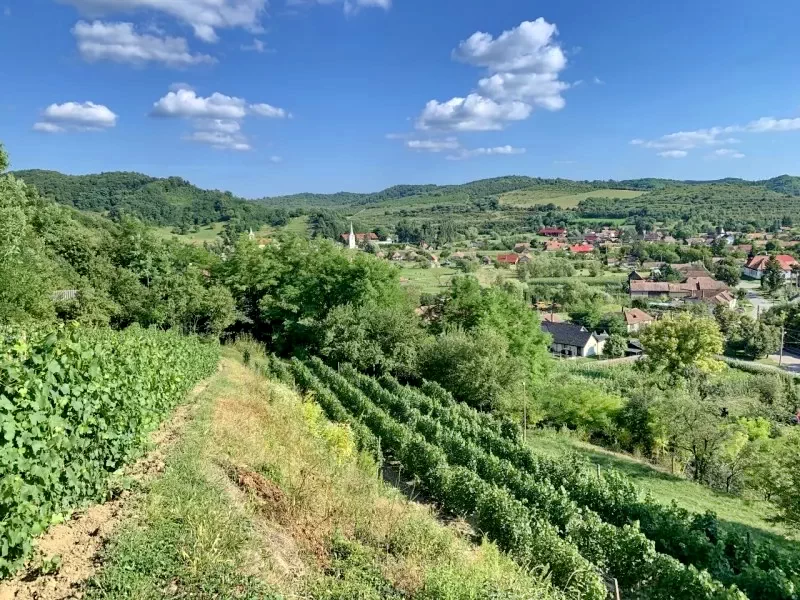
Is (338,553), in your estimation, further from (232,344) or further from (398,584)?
(232,344)

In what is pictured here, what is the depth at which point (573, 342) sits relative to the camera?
61.3 m

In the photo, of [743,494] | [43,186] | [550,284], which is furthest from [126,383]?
[43,186]

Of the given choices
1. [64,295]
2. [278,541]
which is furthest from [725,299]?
[278,541]

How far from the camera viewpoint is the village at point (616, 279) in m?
62.9

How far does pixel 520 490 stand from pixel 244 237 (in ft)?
102

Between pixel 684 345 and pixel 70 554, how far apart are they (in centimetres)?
3685

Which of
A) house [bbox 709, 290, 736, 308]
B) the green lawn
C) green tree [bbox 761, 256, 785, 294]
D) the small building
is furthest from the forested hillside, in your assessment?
the green lawn

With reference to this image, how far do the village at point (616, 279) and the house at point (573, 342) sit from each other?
116 mm

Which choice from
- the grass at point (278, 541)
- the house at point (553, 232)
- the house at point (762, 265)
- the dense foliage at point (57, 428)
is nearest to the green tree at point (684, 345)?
the grass at point (278, 541)

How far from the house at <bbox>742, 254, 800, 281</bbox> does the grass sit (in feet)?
351

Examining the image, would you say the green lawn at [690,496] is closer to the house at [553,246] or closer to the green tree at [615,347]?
the green tree at [615,347]

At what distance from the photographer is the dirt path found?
4828 millimetres

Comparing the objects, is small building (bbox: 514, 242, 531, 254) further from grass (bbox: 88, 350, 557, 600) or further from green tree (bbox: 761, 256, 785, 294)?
grass (bbox: 88, 350, 557, 600)

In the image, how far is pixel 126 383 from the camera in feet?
26.6
